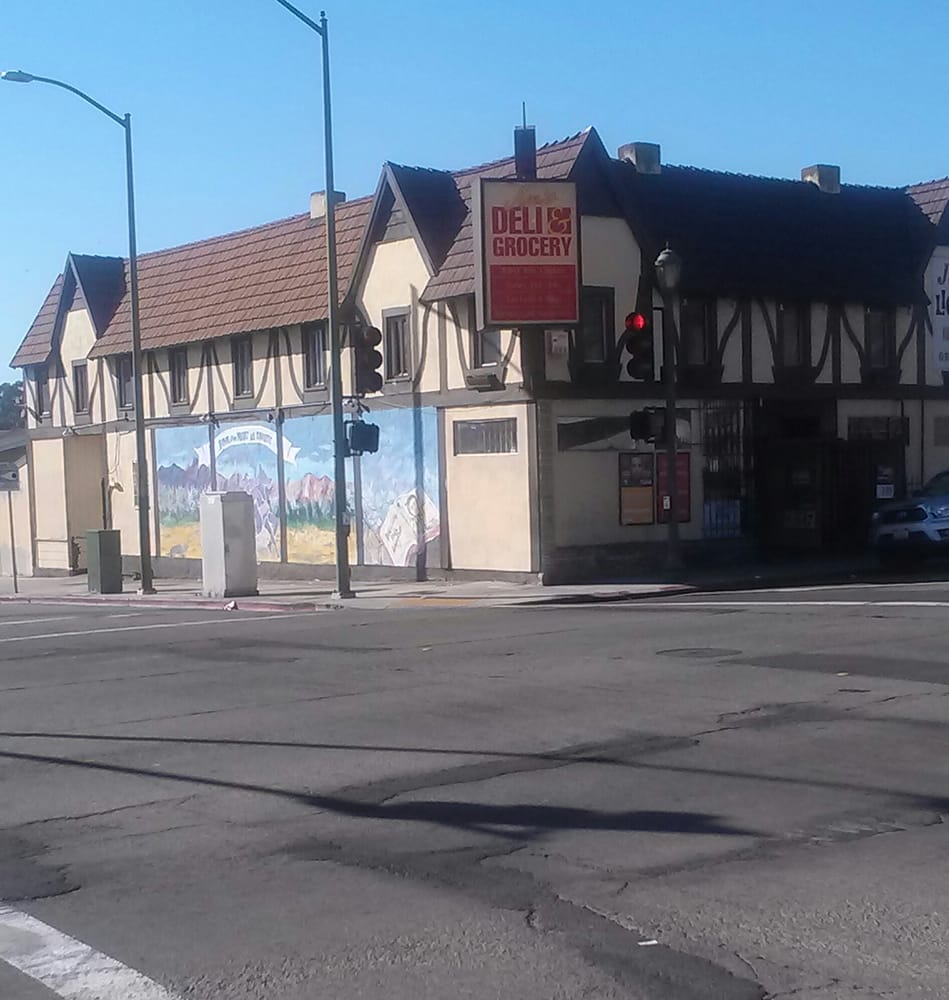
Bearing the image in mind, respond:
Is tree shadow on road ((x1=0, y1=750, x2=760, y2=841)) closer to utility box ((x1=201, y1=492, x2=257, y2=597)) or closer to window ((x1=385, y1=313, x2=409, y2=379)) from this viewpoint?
utility box ((x1=201, y1=492, x2=257, y2=597))

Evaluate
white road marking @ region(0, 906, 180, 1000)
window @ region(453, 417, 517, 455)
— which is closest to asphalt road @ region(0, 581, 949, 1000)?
white road marking @ region(0, 906, 180, 1000)

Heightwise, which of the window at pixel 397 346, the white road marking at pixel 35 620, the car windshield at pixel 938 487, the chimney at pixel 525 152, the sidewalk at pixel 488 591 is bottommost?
the white road marking at pixel 35 620

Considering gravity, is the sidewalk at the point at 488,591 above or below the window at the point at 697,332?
below

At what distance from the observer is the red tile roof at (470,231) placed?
26220mm

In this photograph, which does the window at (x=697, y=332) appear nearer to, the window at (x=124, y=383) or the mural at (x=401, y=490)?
the mural at (x=401, y=490)

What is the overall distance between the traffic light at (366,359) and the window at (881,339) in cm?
1260

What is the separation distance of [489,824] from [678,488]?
2000 centimetres

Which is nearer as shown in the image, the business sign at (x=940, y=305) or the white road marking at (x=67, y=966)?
the white road marking at (x=67, y=966)

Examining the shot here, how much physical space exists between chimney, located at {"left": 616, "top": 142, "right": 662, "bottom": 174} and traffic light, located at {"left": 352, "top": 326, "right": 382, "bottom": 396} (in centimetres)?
763

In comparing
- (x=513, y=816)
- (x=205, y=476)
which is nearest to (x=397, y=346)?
(x=205, y=476)

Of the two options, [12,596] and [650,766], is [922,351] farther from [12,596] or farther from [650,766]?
[650,766]

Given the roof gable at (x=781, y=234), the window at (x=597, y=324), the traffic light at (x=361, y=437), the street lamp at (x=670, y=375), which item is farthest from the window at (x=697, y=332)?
the traffic light at (x=361, y=437)

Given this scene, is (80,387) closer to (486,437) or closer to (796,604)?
(486,437)

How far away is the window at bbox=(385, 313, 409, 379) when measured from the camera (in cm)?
2866
